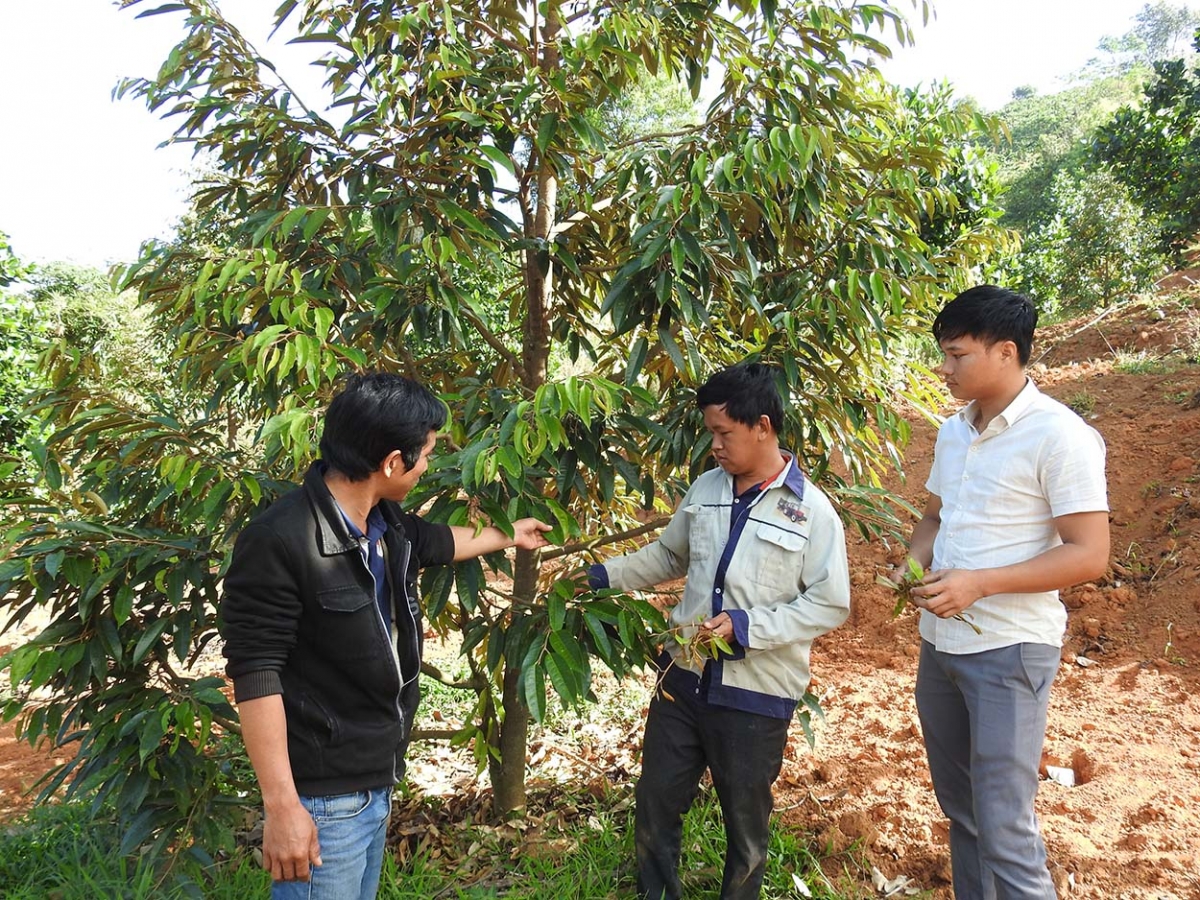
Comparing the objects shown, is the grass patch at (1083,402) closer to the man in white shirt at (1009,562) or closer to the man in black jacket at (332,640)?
the man in white shirt at (1009,562)

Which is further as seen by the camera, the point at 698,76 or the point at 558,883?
the point at 698,76

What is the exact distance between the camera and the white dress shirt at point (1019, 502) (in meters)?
1.70

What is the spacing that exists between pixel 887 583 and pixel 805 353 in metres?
0.68

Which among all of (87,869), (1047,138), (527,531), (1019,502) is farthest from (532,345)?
(1047,138)

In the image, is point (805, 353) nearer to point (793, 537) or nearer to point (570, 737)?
point (793, 537)

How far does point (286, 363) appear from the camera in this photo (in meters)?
1.81

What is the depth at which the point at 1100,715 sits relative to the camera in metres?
3.52

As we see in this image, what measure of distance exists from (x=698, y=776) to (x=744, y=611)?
559 millimetres

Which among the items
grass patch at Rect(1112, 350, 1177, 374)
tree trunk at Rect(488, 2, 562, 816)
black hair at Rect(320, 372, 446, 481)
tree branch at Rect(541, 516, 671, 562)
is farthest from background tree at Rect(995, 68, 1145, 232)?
black hair at Rect(320, 372, 446, 481)

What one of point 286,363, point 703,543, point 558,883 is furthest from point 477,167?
point 558,883

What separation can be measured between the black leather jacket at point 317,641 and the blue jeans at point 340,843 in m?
0.03

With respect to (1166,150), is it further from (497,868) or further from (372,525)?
(372,525)

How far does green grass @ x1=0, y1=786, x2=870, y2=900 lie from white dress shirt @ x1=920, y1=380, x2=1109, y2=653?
1154 mm

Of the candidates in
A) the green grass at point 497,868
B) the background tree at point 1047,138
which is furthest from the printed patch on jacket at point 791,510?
the background tree at point 1047,138
